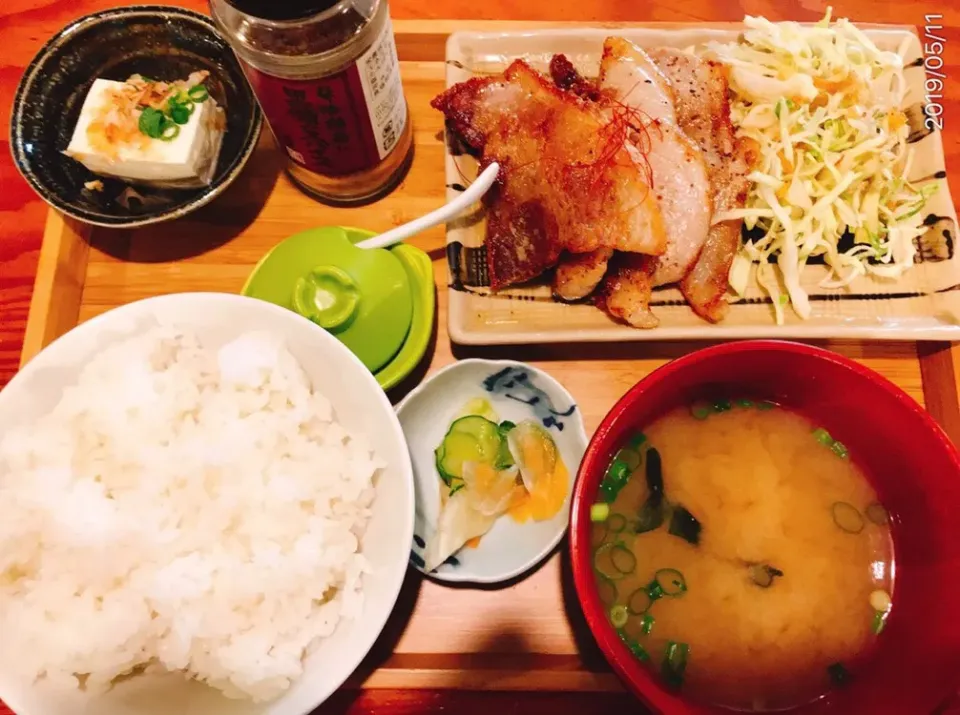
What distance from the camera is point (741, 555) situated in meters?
1.49

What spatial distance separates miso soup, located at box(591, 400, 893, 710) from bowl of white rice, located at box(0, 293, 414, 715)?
51cm

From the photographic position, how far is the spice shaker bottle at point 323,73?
162 centimetres

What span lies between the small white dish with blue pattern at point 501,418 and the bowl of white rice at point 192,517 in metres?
0.29

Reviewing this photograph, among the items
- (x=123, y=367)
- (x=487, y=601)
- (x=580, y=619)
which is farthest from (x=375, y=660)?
(x=123, y=367)

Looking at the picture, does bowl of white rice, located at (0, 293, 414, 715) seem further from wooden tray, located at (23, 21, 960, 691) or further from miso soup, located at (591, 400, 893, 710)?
miso soup, located at (591, 400, 893, 710)

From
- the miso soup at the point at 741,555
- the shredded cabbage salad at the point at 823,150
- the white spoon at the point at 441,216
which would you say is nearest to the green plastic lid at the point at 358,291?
the white spoon at the point at 441,216

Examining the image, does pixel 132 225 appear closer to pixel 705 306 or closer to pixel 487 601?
pixel 487 601

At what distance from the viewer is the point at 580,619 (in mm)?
1730

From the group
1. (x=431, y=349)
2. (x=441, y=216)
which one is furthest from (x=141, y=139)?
(x=431, y=349)
